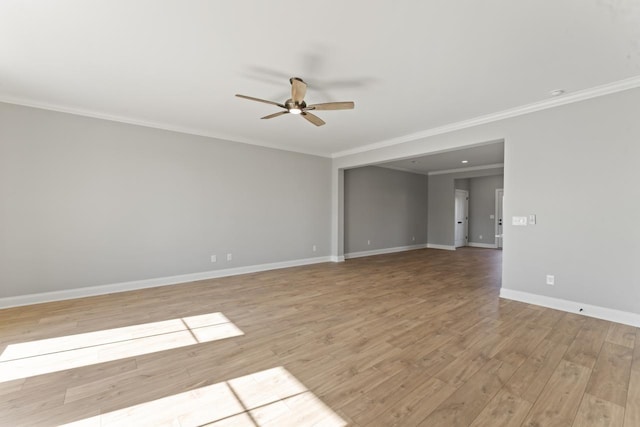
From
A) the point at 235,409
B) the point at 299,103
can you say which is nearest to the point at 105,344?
the point at 235,409

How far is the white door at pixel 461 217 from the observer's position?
9.78 metres

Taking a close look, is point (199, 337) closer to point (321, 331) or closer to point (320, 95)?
point (321, 331)

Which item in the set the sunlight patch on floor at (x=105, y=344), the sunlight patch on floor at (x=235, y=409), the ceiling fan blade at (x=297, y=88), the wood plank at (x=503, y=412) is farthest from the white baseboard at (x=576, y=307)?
the ceiling fan blade at (x=297, y=88)

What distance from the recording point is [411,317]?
3.29 metres

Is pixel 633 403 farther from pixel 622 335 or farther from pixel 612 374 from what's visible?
pixel 622 335

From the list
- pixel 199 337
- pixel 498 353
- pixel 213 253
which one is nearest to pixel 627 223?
pixel 498 353

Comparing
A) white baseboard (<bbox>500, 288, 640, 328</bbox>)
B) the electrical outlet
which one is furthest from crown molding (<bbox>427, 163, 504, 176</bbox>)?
white baseboard (<bbox>500, 288, 640, 328</bbox>)

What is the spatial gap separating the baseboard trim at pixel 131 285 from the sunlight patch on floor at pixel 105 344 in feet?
4.93

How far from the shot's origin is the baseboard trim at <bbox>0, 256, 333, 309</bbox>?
368 cm

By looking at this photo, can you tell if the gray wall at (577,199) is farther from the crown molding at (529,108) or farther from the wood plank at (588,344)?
the wood plank at (588,344)

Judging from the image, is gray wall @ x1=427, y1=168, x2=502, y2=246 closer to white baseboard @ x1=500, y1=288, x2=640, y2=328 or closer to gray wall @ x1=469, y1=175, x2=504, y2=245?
gray wall @ x1=469, y1=175, x2=504, y2=245

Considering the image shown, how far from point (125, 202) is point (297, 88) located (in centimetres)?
339

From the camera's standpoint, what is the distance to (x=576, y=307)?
3.42 metres

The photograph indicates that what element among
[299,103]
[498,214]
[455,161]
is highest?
[455,161]
